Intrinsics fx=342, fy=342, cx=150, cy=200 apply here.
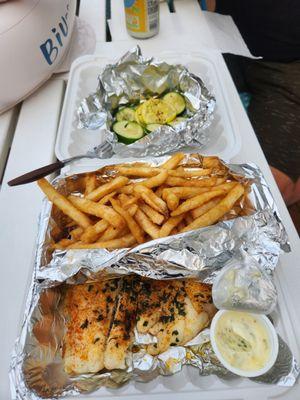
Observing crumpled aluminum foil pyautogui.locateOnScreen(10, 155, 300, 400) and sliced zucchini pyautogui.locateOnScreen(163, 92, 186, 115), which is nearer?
crumpled aluminum foil pyautogui.locateOnScreen(10, 155, 300, 400)

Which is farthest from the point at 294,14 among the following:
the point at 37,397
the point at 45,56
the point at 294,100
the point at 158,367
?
the point at 37,397

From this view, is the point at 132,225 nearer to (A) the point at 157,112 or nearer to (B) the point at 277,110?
(A) the point at 157,112

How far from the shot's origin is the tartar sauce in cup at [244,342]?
754 millimetres

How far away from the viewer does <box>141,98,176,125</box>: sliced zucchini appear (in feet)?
4.31

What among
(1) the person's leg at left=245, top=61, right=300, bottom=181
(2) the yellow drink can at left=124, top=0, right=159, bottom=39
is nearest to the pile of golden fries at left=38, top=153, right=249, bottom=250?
(1) the person's leg at left=245, top=61, right=300, bottom=181

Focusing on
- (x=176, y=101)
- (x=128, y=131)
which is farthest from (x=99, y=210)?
(x=176, y=101)

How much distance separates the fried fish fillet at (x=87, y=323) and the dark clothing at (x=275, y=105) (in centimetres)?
106

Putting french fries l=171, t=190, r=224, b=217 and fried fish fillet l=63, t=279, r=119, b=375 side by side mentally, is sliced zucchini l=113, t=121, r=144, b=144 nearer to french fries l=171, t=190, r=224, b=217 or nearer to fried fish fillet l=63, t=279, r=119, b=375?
french fries l=171, t=190, r=224, b=217

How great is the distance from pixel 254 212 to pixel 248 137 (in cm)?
45

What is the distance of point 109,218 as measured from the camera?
34.8 inches

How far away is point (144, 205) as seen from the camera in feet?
3.12

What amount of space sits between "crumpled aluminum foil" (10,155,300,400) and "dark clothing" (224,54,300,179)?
0.77 meters

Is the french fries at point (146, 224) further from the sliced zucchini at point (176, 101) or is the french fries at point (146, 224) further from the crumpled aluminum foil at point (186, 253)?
the sliced zucchini at point (176, 101)

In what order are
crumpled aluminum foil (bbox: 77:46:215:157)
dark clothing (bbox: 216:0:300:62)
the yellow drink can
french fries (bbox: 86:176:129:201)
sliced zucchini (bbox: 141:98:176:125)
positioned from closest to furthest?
french fries (bbox: 86:176:129:201)
crumpled aluminum foil (bbox: 77:46:215:157)
sliced zucchini (bbox: 141:98:176:125)
the yellow drink can
dark clothing (bbox: 216:0:300:62)
